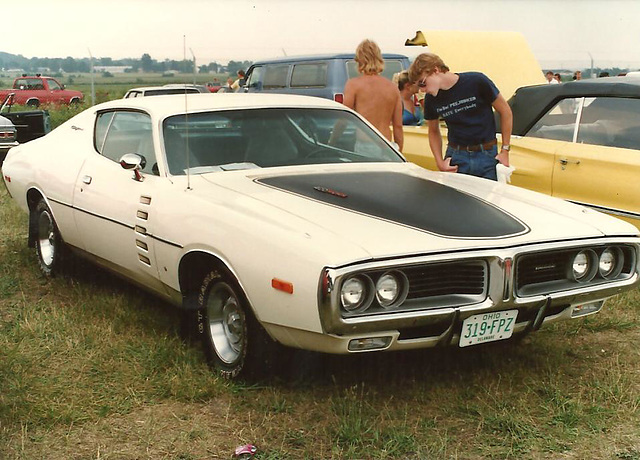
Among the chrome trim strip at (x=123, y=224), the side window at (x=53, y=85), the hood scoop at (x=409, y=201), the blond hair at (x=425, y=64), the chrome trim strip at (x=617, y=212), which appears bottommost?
the chrome trim strip at (x=617, y=212)

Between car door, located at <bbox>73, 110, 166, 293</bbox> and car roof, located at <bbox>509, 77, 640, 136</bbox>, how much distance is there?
308 cm

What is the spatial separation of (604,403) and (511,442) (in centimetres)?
64

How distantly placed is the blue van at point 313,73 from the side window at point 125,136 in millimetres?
8176

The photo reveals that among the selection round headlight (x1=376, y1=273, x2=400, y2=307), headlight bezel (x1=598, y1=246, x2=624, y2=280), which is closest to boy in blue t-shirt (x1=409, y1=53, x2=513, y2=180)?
headlight bezel (x1=598, y1=246, x2=624, y2=280)

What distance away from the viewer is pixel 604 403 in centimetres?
360

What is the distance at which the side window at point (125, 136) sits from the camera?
4.52 m

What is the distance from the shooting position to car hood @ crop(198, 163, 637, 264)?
3326 mm

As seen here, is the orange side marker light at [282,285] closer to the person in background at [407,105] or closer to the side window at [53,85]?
the person in background at [407,105]

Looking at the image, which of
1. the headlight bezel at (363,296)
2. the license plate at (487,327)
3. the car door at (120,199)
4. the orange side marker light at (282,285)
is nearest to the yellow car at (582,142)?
the license plate at (487,327)

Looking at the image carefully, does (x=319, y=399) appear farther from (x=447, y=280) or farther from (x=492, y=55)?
(x=492, y=55)

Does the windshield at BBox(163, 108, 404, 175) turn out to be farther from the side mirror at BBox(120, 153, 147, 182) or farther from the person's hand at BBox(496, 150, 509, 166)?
the person's hand at BBox(496, 150, 509, 166)

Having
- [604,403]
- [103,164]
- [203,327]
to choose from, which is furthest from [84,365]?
[604,403]

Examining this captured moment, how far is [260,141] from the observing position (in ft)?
14.8

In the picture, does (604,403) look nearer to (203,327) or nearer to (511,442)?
(511,442)
